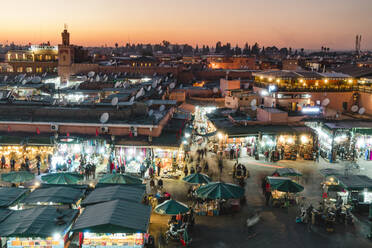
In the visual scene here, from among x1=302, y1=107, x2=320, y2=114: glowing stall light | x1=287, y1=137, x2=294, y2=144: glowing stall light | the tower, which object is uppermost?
the tower

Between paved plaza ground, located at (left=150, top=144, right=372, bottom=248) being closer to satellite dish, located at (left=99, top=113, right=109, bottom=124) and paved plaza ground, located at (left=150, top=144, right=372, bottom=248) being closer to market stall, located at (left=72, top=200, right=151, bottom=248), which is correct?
market stall, located at (left=72, top=200, right=151, bottom=248)

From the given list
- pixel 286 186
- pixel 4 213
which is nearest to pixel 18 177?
pixel 4 213

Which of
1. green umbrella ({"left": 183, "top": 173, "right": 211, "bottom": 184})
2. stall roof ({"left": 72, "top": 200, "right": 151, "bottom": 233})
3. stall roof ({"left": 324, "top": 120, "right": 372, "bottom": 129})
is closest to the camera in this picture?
stall roof ({"left": 72, "top": 200, "right": 151, "bottom": 233})

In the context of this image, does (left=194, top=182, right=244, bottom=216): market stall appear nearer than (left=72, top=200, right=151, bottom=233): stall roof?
No

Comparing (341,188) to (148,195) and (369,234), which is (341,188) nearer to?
(369,234)

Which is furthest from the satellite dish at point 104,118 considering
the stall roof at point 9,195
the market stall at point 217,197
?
the market stall at point 217,197

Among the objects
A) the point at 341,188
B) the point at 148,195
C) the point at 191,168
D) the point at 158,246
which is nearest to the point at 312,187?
the point at 341,188

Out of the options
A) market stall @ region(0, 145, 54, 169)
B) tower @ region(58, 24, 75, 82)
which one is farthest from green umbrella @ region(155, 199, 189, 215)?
tower @ region(58, 24, 75, 82)
